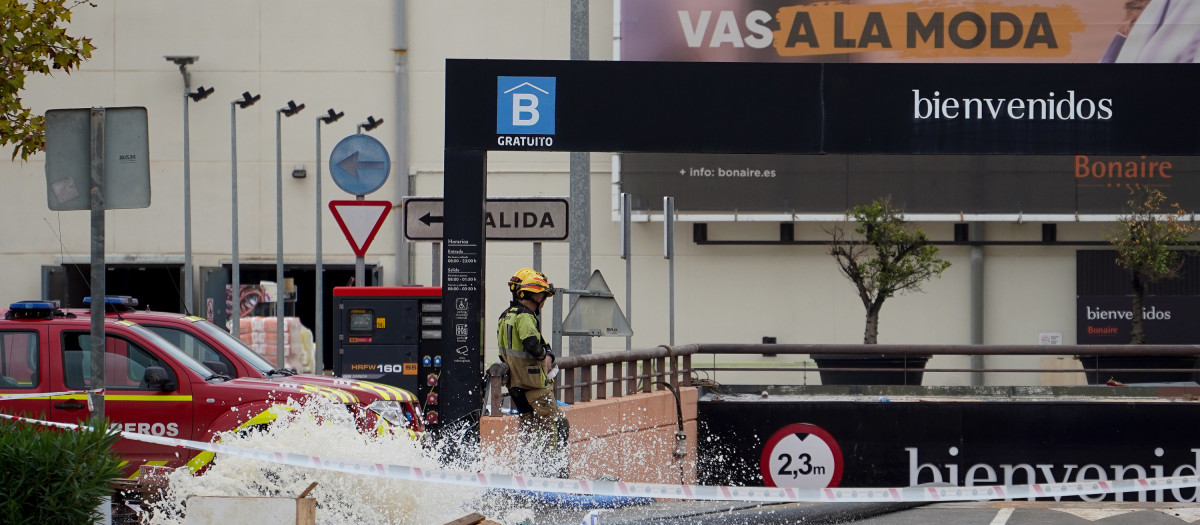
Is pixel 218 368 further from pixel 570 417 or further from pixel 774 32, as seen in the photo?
pixel 774 32

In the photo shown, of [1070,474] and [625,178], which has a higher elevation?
[625,178]

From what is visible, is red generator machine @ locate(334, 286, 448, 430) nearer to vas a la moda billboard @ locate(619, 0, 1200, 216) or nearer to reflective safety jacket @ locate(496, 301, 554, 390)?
reflective safety jacket @ locate(496, 301, 554, 390)

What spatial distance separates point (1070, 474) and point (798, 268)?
14956 mm

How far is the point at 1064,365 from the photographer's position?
24562mm

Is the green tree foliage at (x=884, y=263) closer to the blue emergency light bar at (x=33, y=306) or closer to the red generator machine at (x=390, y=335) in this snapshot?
the red generator machine at (x=390, y=335)

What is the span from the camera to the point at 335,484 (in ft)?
26.4

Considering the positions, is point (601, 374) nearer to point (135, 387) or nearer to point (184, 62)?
point (135, 387)

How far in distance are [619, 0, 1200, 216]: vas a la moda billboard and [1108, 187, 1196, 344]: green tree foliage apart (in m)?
1.63

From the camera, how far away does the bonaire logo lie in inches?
418

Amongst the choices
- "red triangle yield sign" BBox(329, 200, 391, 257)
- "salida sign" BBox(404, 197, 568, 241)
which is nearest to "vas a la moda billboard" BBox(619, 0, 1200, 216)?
"red triangle yield sign" BBox(329, 200, 391, 257)

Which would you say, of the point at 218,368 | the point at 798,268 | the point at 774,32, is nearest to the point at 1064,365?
the point at 798,268

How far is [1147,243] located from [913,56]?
654cm

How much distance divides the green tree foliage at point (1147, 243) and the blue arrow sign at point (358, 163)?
13.5 meters

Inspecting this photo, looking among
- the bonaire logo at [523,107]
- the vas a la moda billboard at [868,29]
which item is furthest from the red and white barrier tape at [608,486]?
the vas a la moda billboard at [868,29]
